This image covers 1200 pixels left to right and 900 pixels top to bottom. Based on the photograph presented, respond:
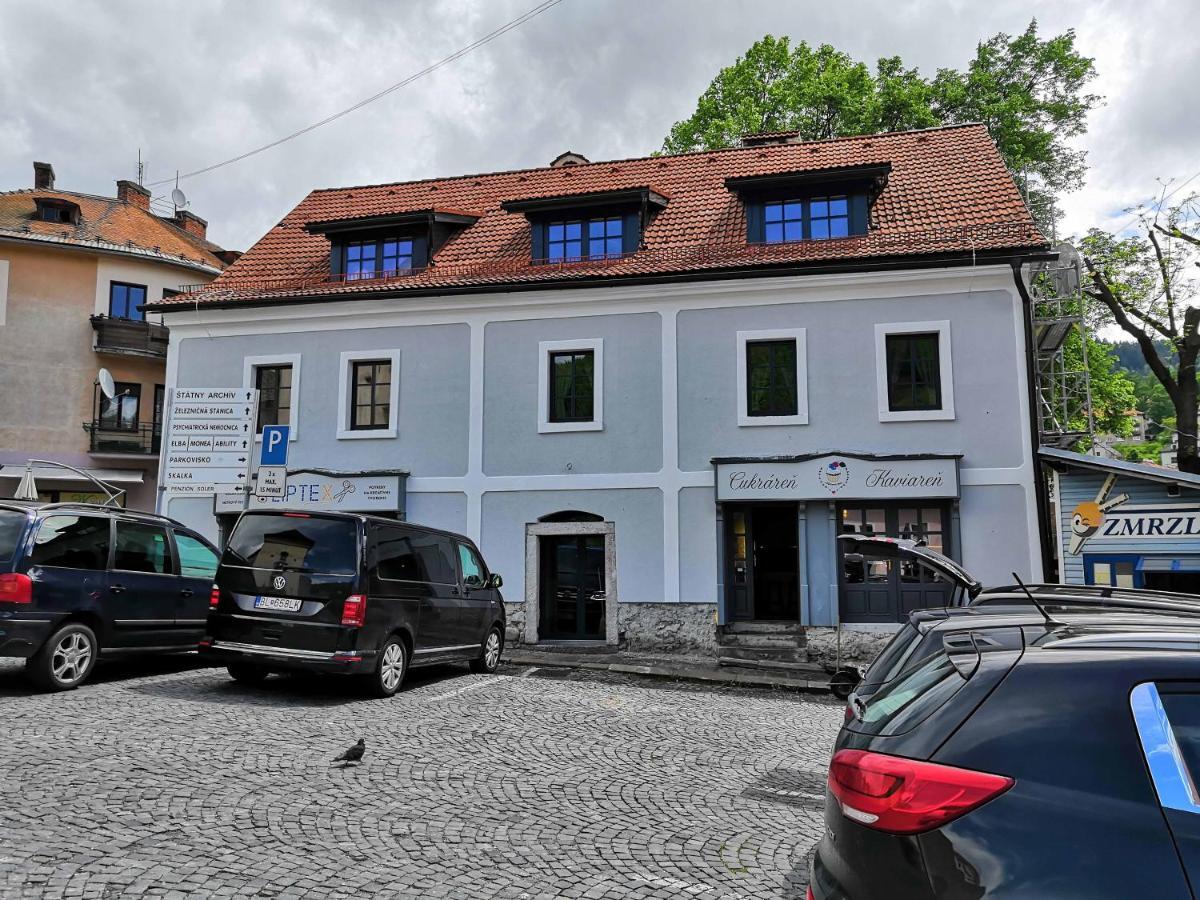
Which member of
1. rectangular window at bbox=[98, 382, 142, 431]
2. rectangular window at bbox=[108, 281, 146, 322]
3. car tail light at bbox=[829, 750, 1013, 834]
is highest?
rectangular window at bbox=[108, 281, 146, 322]

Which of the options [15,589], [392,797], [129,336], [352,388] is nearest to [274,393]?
[352,388]

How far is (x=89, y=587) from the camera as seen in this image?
8.92 metres

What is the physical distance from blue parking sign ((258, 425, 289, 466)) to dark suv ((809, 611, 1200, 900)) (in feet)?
44.0

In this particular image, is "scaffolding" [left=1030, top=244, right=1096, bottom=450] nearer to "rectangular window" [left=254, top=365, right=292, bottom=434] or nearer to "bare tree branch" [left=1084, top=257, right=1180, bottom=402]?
"bare tree branch" [left=1084, top=257, right=1180, bottom=402]

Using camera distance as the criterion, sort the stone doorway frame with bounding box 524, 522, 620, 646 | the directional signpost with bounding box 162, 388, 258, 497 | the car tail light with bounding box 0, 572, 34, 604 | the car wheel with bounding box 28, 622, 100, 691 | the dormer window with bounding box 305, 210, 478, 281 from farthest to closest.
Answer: the dormer window with bounding box 305, 210, 478, 281
the stone doorway frame with bounding box 524, 522, 620, 646
the directional signpost with bounding box 162, 388, 258, 497
the car wheel with bounding box 28, 622, 100, 691
the car tail light with bounding box 0, 572, 34, 604

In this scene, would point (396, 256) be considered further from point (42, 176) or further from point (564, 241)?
point (42, 176)

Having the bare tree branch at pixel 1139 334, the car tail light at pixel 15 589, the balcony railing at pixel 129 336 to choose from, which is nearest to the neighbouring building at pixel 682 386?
the bare tree branch at pixel 1139 334

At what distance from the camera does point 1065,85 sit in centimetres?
2662

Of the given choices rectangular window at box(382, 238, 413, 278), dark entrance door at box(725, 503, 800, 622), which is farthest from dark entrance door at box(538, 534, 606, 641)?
rectangular window at box(382, 238, 413, 278)

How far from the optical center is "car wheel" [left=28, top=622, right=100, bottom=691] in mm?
8391

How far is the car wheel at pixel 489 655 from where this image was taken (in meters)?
11.7

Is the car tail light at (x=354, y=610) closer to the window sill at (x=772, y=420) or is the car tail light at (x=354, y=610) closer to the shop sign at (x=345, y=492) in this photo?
the shop sign at (x=345, y=492)

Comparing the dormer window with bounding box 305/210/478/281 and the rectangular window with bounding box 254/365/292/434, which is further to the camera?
the dormer window with bounding box 305/210/478/281

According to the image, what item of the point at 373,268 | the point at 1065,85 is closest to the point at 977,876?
the point at 373,268
